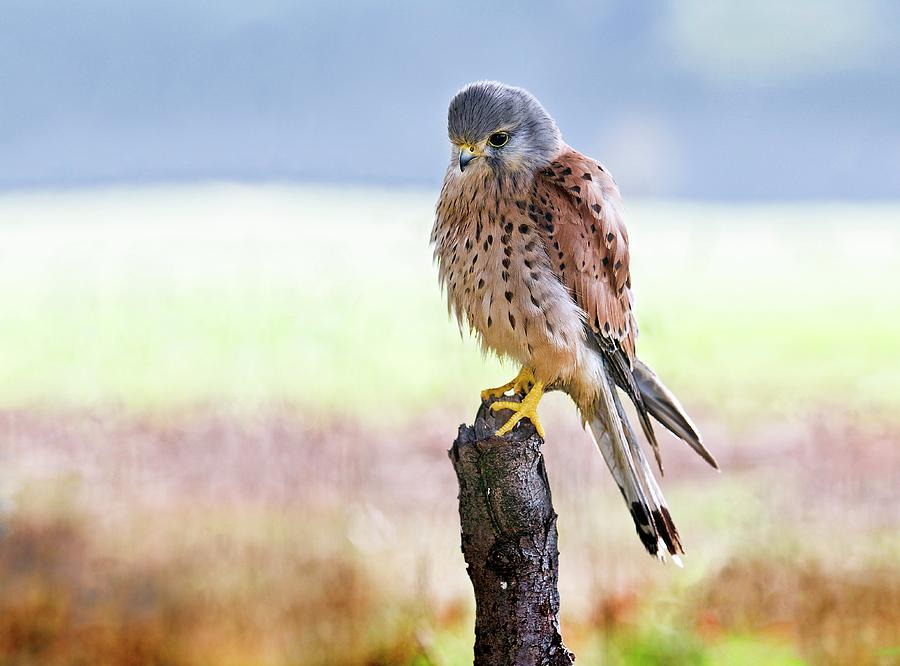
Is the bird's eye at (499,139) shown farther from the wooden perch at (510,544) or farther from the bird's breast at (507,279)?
the wooden perch at (510,544)

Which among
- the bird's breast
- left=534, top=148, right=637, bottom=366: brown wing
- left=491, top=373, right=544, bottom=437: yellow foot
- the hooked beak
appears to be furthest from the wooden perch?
the hooked beak

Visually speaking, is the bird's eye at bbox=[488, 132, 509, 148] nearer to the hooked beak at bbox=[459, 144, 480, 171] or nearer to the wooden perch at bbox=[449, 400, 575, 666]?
the hooked beak at bbox=[459, 144, 480, 171]

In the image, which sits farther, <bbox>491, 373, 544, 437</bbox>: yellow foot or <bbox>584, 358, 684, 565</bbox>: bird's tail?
<bbox>584, 358, 684, 565</bbox>: bird's tail

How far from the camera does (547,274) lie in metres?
2.18

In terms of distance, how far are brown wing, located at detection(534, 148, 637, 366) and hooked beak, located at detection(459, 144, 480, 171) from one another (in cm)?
17

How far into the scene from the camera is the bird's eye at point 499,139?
221cm

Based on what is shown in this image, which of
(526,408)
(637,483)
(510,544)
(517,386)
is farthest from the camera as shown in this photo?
(517,386)

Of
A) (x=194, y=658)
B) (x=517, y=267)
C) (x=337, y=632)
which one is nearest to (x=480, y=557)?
(x=517, y=267)

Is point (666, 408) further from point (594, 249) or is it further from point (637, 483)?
point (594, 249)

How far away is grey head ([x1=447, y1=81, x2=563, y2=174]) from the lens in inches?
85.4

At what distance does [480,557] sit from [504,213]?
0.78 m

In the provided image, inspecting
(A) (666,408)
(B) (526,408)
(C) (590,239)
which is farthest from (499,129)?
(A) (666,408)

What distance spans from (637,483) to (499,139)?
87 cm

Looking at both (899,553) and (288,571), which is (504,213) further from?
(899,553)
